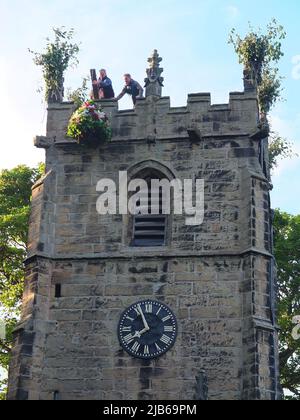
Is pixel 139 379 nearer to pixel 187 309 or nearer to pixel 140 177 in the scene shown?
pixel 187 309

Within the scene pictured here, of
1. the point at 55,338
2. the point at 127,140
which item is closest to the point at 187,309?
the point at 55,338

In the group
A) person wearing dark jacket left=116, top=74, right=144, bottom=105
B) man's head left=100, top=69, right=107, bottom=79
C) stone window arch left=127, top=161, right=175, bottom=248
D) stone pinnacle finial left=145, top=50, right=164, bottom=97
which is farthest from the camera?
man's head left=100, top=69, right=107, bottom=79

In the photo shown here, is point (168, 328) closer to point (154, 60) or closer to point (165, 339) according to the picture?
point (165, 339)

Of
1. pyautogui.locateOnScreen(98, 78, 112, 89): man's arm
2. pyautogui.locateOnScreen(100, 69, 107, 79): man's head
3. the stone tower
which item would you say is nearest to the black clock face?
the stone tower

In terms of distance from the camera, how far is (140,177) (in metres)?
26.3

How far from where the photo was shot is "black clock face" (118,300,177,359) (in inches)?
944

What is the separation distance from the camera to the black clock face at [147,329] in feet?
78.6

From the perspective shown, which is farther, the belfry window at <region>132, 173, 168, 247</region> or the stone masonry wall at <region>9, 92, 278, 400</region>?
the belfry window at <region>132, 173, 168, 247</region>

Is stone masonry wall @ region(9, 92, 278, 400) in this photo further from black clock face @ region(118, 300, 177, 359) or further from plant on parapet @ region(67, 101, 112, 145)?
plant on parapet @ region(67, 101, 112, 145)

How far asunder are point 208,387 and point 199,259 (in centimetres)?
317

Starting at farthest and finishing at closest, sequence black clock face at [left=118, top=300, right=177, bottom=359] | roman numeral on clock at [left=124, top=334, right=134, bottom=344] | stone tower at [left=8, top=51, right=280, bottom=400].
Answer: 1. roman numeral on clock at [left=124, top=334, right=134, bottom=344]
2. black clock face at [left=118, top=300, right=177, bottom=359]
3. stone tower at [left=8, top=51, right=280, bottom=400]

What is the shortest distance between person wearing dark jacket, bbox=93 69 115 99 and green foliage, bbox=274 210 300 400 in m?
8.25

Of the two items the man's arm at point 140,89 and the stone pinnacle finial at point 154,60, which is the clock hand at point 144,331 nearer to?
the man's arm at point 140,89

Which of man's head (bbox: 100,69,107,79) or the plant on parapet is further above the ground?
man's head (bbox: 100,69,107,79)
